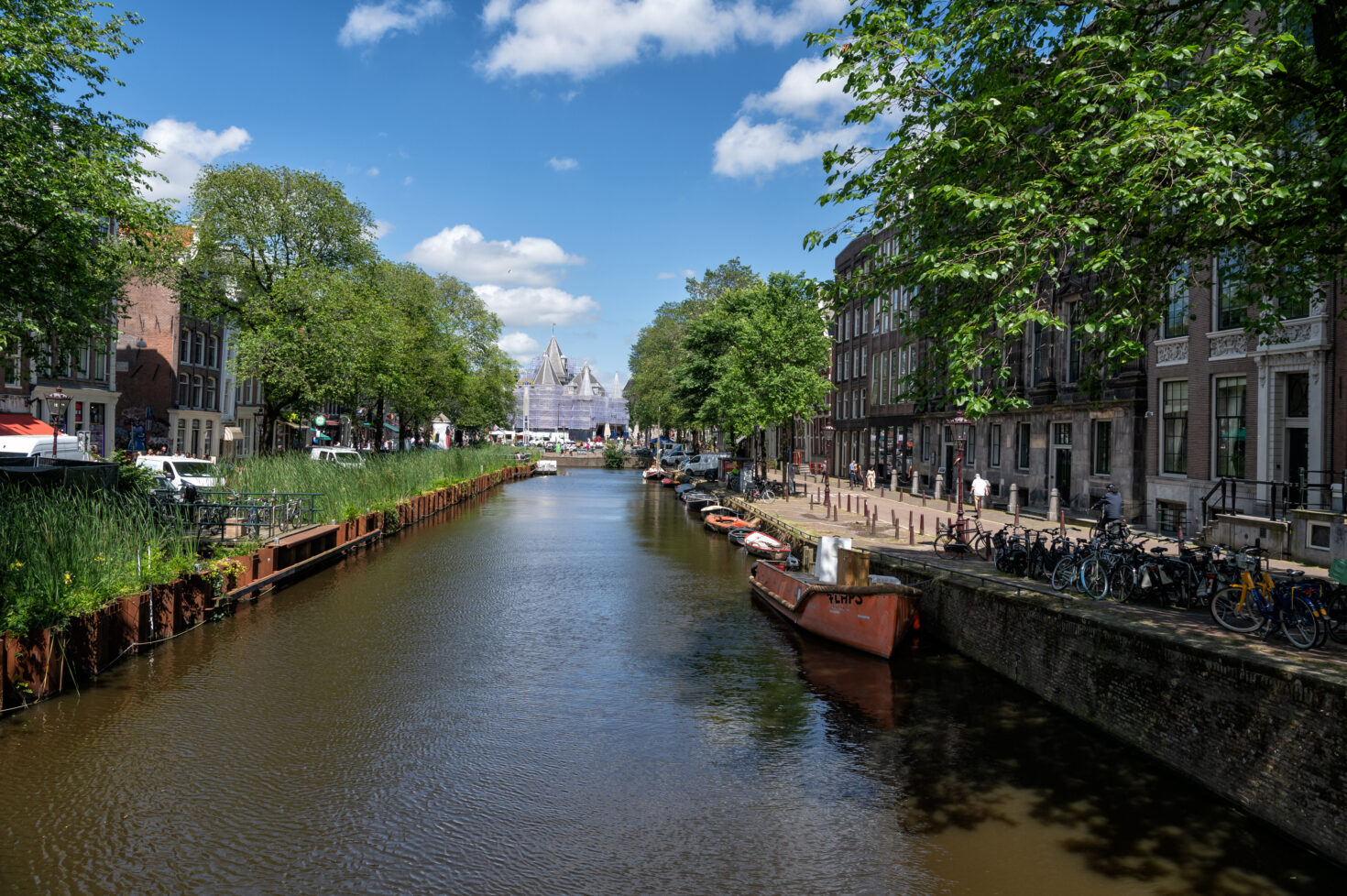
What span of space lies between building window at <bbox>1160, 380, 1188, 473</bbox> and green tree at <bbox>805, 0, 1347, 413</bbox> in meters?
15.3

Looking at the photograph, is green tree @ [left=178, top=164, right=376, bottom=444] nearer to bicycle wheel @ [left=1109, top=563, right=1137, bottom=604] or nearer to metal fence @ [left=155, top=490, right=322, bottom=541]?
metal fence @ [left=155, top=490, right=322, bottom=541]

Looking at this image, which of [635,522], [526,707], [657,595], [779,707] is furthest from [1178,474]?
[635,522]

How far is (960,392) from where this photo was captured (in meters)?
10.3

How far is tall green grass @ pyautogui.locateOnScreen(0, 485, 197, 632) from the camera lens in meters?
12.4

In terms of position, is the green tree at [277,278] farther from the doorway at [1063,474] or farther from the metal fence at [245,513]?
the doorway at [1063,474]

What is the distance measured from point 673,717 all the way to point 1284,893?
7.85m

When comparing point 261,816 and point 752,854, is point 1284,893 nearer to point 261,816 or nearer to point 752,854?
point 752,854

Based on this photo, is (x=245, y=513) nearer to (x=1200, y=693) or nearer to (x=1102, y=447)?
(x=1200, y=693)

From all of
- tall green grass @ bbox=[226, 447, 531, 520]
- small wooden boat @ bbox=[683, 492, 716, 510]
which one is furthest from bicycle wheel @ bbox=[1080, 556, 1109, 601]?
small wooden boat @ bbox=[683, 492, 716, 510]

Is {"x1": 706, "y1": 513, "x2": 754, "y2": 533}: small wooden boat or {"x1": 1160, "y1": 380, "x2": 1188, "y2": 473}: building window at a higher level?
{"x1": 1160, "y1": 380, "x2": 1188, "y2": 473}: building window

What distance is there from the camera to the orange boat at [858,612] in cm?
1733

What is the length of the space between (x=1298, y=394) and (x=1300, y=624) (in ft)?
46.3

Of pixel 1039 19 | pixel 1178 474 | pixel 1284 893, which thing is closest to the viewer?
pixel 1284 893

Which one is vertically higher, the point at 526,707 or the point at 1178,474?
the point at 1178,474
